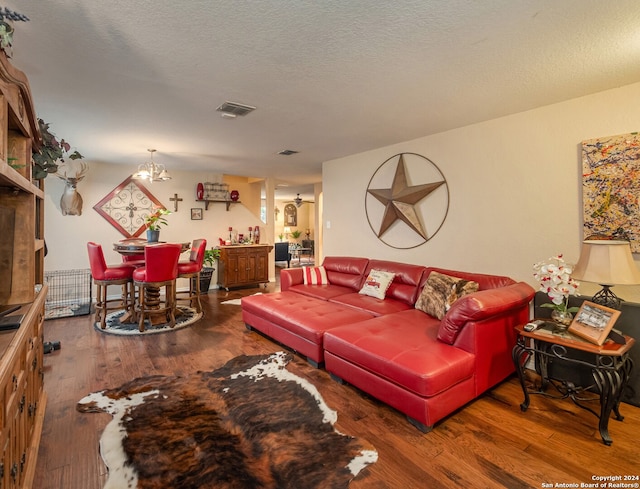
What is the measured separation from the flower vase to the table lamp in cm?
30

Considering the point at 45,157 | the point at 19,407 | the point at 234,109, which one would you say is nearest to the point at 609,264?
the point at 234,109

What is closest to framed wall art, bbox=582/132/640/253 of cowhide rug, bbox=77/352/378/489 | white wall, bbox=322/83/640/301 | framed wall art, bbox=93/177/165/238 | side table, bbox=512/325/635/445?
white wall, bbox=322/83/640/301

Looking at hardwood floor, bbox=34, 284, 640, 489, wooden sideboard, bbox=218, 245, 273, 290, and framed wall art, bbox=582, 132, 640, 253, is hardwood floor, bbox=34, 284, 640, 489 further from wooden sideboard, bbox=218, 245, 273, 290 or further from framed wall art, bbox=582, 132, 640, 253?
wooden sideboard, bbox=218, 245, 273, 290

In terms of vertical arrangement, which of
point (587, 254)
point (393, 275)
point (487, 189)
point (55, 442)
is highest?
point (487, 189)

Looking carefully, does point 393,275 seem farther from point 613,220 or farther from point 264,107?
point 264,107

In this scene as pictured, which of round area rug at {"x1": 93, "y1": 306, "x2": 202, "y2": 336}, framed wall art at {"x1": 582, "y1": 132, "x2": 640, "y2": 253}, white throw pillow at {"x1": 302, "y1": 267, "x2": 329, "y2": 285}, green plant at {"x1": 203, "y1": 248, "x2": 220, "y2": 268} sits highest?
framed wall art at {"x1": 582, "y1": 132, "x2": 640, "y2": 253}

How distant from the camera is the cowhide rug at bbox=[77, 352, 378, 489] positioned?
1.65 metres

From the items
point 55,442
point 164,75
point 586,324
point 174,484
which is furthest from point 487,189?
point 55,442

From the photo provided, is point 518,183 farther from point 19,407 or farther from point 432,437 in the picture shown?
point 19,407

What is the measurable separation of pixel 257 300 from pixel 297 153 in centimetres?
230

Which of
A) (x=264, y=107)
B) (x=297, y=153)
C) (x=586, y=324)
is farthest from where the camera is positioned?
(x=297, y=153)

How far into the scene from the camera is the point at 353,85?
2484mm

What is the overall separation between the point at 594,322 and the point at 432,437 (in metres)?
1.30

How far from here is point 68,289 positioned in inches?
210
